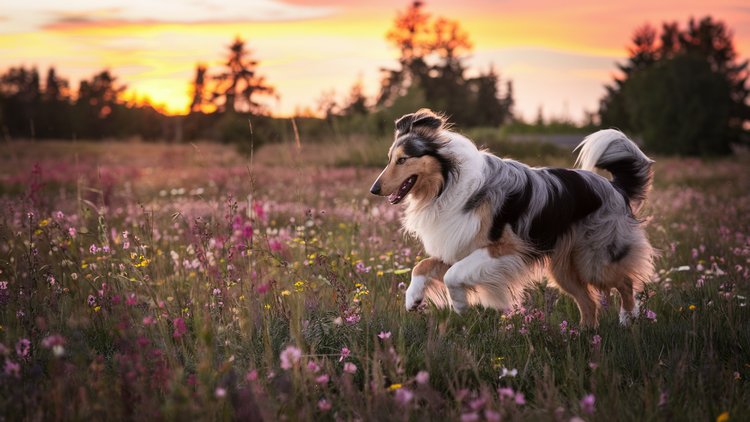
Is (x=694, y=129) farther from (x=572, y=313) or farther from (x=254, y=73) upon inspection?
(x=254, y=73)

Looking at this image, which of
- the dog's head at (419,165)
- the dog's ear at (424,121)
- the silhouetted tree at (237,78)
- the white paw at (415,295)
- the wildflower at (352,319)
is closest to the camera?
the wildflower at (352,319)

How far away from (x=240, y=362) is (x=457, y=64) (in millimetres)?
57461

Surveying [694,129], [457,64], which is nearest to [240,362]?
[694,129]

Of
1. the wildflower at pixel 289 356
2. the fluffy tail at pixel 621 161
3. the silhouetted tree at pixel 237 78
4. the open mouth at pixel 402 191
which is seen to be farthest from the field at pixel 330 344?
the silhouetted tree at pixel 237 78

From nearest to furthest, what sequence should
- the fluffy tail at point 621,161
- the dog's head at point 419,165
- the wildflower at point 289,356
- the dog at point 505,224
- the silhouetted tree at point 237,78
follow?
the wildflower at point 289,356 → the dog at point 505,224 → the dog's head at point 419,165 → the fluffy tail at point 621,161 → the silhouetted tree at point 237,78

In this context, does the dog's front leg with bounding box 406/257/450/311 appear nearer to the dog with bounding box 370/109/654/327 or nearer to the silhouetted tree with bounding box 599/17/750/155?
the dog with bounding box 370/109/654/327

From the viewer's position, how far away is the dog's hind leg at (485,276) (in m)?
4.75

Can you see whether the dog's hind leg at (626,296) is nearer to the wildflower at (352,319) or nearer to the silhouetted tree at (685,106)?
the wildflower at (352,319)

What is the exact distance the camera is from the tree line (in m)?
26.6

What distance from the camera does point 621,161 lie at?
5.63 m

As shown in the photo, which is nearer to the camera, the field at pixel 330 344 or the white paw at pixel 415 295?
the field at pixel 330 344

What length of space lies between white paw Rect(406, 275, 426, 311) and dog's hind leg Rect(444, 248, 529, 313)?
209mm

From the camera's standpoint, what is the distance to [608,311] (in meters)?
5.23

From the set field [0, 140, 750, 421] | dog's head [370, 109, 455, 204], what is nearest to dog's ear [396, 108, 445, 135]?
dog's head [370, 109, 455, 204]
